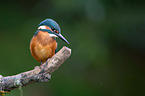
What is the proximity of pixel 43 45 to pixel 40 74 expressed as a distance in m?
0.47

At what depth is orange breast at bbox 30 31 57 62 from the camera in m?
2.70

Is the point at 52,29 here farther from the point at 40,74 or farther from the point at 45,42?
the point at 40,74

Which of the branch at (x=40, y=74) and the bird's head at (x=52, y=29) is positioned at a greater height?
the bird's head at (x=52, y=29)

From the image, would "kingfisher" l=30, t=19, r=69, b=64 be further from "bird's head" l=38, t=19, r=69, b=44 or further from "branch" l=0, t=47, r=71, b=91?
"branch" l=0, t=47, r=71, b=91

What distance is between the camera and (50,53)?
2760 mm

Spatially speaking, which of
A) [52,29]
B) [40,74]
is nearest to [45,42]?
[52,29]

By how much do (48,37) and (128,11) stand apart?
2.15 metres

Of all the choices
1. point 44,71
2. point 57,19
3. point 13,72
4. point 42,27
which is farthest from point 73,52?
point 44,71

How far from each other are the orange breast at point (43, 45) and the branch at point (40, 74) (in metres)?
0.38

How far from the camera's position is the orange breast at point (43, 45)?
2.70m

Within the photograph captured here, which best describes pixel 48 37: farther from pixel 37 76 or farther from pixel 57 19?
pixel 57 19

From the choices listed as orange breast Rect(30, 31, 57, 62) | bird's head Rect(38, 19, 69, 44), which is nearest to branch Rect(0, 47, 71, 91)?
orange breast Rect(30, 31, 57, 62)

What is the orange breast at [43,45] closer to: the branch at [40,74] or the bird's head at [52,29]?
the bird's head at [52,29]

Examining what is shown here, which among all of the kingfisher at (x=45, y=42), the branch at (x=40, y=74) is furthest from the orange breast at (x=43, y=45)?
the branch at (x=40, y=74)
